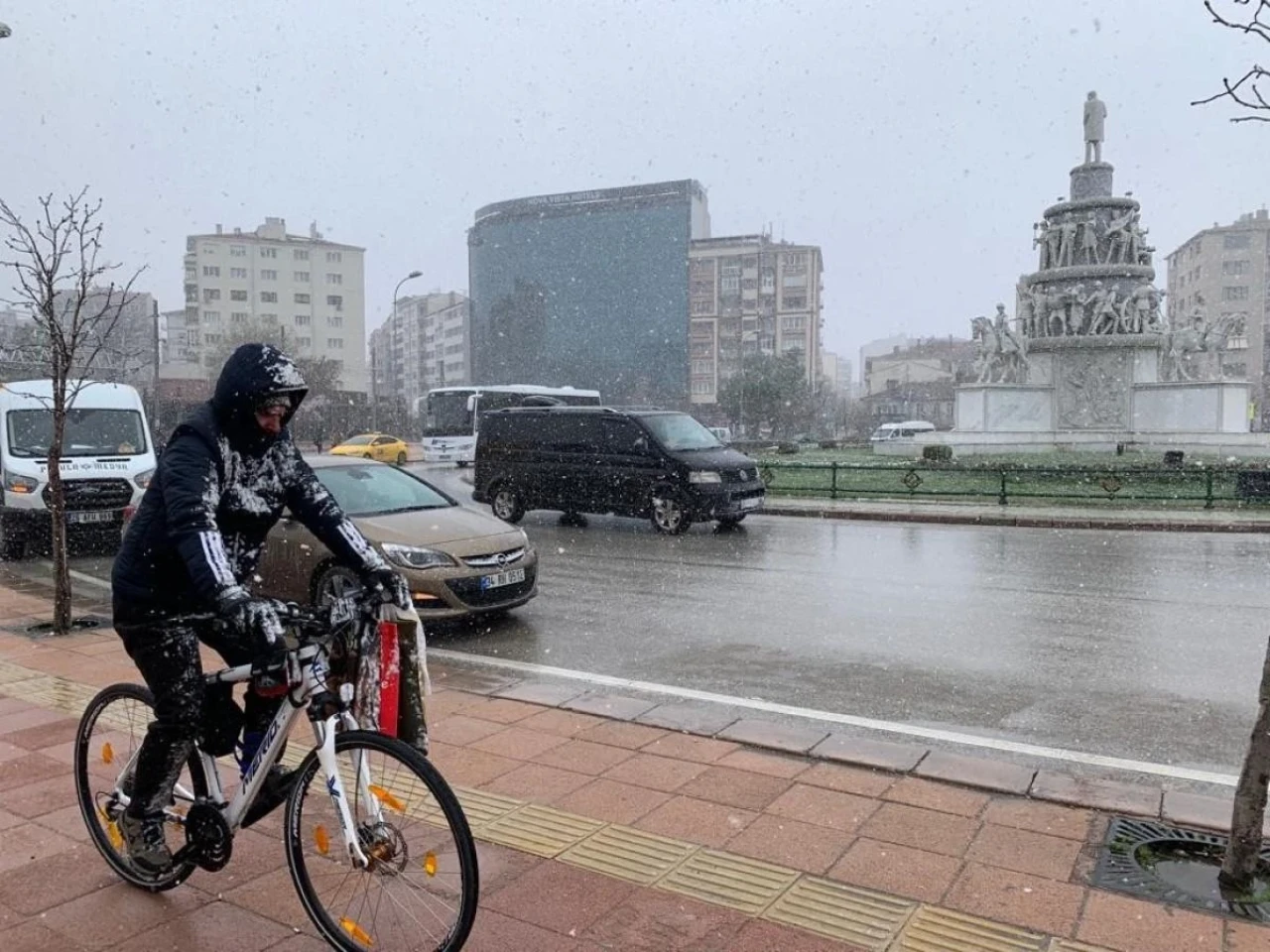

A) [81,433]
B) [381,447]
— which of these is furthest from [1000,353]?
[81,433]

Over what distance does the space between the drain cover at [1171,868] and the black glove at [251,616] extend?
2979mm

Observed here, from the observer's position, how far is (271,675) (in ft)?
9.93

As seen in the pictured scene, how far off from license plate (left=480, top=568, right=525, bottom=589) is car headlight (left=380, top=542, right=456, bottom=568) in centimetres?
31

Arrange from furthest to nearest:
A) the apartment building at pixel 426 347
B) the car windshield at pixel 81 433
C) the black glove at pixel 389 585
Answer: the apartment building at pixel 426 347 → the car windshield at pixel 81 433 → the black glove at pixel 389 585

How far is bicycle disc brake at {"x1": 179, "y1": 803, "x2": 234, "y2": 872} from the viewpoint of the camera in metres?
3.29

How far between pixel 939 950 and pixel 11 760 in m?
4.45

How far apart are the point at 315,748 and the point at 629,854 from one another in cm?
147

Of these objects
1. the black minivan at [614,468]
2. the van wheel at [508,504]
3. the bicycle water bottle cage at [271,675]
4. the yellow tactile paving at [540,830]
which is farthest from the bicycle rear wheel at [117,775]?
the van wheel at [508,504]

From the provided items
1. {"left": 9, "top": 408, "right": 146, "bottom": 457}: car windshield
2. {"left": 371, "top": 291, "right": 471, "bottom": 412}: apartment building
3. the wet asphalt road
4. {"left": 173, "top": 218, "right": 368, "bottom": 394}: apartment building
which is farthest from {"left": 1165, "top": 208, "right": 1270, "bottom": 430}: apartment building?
{"left": 9, "top": 408, "right": 146, "bottom": 457}: car windshield

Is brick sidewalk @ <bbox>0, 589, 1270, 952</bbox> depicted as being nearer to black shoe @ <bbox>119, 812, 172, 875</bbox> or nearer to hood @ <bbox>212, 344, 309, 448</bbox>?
black shoe @ <bbox>119, 812, 172, 875</bbox>

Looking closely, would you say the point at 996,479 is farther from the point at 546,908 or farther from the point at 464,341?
the point at 464,341

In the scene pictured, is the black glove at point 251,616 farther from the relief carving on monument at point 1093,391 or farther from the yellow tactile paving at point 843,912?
the relief carving on monument at point 1093,391

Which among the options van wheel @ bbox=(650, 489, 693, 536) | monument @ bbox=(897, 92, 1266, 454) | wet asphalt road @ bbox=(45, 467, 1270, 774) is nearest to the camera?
wet asphalt road @ bbox=(45, 467, 1270, 774)

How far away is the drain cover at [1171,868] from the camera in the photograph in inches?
138
